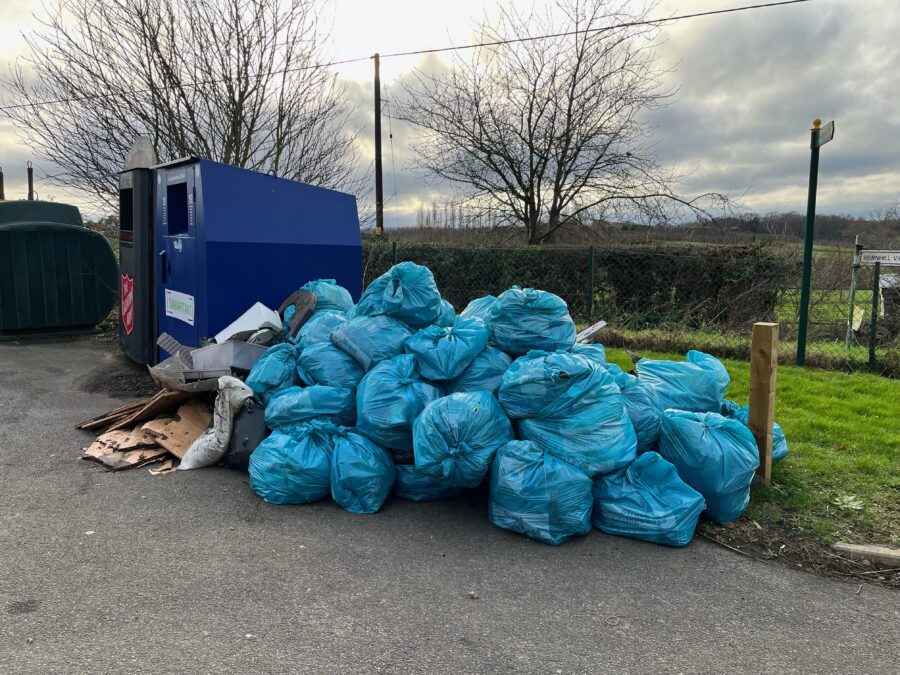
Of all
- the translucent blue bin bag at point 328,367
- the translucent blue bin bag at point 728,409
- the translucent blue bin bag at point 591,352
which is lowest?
the translucent blue bin bag at point 728,409

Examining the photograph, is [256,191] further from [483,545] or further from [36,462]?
[483,545]

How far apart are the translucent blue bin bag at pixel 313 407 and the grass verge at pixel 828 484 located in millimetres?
2048

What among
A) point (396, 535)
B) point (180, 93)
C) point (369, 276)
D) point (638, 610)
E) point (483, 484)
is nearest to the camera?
point (638, 610)

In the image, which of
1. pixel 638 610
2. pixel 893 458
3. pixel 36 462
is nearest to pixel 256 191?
pixel 36 462

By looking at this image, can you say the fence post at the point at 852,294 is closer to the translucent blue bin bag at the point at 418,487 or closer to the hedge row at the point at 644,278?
the hedge row at the point at 644,278

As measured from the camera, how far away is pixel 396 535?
3324mm

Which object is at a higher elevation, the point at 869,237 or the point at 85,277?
the point at 869,237

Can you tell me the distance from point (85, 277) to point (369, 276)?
14.6 ft

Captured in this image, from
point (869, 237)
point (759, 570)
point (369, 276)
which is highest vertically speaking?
point (869, 237)

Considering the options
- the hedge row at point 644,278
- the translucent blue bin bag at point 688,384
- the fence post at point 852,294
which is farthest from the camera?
the hedge row at point 644,278

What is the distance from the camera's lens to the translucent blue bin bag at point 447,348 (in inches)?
148

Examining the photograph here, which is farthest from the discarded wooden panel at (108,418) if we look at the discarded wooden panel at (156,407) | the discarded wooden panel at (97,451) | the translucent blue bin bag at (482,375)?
the translucent blue bin bag at (482,375)

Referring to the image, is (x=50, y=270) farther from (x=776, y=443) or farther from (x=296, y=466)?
(x=776, y=443)

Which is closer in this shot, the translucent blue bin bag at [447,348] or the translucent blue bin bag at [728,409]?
the translucent blue bin bag at [447,348]
